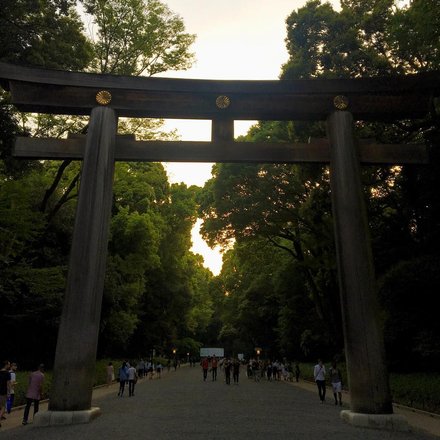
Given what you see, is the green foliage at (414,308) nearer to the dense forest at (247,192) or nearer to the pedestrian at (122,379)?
the dense forest at (247,192)

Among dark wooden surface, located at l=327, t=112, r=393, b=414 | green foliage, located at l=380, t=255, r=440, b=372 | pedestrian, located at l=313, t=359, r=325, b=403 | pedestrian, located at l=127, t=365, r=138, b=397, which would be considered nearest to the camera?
dark wooden surface, located at l=327, t=112, r=393, b=414

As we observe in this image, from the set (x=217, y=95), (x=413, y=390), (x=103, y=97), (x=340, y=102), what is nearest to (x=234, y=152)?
(x=217, y=95)

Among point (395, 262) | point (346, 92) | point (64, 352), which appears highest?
point (346, 92)

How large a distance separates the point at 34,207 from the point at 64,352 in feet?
42.5

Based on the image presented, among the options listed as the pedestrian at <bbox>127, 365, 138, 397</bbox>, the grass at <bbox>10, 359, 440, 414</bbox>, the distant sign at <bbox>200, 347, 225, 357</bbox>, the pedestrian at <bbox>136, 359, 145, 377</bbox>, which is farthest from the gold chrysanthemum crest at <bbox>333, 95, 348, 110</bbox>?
the distant sign at <bbox>200, 347, 225, 357</bbox>

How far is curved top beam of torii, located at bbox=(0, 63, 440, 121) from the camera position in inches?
409

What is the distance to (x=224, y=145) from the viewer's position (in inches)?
413

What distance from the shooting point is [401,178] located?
677 inches

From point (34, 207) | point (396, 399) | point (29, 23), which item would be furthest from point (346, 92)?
point (34, 207)

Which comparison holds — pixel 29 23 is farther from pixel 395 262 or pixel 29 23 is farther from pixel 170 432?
pixel 395 262

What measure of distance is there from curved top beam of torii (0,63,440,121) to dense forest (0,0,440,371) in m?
3.17

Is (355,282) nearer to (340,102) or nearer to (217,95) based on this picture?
(340,102)

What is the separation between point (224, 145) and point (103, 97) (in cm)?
336

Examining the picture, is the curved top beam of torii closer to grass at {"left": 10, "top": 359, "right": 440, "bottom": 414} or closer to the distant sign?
grass at {"left": 10, "top": 359, "right": 440, "bottom": 414}
